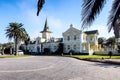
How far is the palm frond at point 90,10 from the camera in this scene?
102 inches

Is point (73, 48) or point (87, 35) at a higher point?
point (87, 35)

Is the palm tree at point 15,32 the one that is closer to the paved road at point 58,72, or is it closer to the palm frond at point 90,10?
the paved road at point 58,72

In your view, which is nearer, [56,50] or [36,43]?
[56,50]

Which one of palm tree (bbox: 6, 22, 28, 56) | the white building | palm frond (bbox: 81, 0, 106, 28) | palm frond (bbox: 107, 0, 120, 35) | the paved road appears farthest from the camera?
the white building

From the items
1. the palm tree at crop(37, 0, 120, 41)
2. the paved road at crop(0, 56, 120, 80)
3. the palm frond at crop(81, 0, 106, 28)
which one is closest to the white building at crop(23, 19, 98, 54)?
the paved road at crop(0, 56, 120, 80)

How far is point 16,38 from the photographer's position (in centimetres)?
5384

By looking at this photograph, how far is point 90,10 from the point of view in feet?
8.75

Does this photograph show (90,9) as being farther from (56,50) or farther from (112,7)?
(56,50)

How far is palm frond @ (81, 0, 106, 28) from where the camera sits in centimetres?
260

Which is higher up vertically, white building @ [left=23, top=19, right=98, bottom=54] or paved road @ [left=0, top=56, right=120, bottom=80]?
white building @ [left=23, top=19, right=98, bottom=54]

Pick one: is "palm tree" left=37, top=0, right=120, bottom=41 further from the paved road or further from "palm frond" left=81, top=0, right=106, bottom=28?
the paved road

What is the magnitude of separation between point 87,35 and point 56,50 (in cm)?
1133

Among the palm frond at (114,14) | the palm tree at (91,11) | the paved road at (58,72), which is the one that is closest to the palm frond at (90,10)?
the palm tree at (91,11)

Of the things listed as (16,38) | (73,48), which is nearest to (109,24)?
(16,38)
